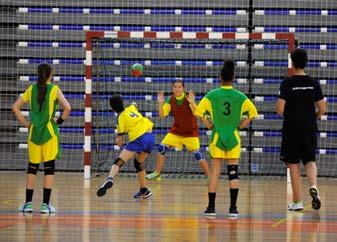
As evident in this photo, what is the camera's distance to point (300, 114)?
45.0 feet

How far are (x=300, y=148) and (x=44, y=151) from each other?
3.60 m

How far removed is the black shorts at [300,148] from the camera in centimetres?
1373

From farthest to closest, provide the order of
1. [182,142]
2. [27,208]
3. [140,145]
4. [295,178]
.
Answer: [182,142]
[140,145]
[295,178]
[27,208]

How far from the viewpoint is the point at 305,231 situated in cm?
1118

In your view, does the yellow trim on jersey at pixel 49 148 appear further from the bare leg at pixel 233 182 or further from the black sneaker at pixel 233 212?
the black sneaker at pixel 233 212

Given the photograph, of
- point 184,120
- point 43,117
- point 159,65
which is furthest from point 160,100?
point 159,65

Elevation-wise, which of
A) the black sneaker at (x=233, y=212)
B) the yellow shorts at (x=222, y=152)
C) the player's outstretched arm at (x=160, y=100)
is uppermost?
the player's outstretched arm at (x=160, y=100)

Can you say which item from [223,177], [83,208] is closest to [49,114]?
[83,208]

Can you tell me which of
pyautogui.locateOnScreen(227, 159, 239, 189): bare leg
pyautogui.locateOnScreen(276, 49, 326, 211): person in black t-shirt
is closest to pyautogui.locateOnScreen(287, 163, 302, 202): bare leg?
pyautogui.locateOnScreen(276, 49, 326, 211): person in black t-shirt

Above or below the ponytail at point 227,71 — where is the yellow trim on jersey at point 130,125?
below

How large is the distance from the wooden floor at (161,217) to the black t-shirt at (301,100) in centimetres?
124

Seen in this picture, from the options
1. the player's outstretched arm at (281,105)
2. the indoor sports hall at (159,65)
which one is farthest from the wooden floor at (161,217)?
the indoor sports hall at (159,65)

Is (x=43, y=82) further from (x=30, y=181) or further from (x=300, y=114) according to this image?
(x=300, y=114)

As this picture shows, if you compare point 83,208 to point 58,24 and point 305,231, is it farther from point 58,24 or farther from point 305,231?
point 58,24
